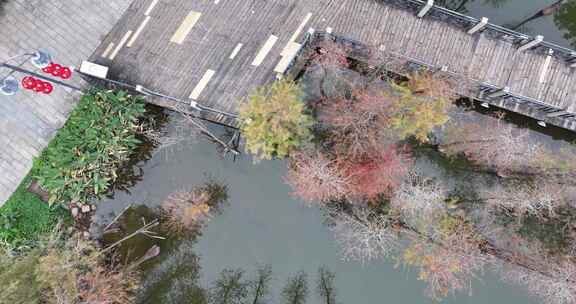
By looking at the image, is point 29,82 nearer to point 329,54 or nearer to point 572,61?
point 329,54

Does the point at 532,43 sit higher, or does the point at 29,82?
the point at 532,43

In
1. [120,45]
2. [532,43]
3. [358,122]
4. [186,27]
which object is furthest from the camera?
[120,45]

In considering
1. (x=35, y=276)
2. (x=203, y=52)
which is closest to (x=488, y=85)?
(x=203, y=52)

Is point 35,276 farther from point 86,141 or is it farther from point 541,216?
point 541,216

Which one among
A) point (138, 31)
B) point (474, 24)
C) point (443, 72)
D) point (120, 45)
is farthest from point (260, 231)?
point (474, 24)

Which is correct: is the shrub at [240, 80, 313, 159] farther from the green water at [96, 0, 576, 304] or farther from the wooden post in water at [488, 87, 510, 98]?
the wooden post in water at [488, 87, 510, 98]

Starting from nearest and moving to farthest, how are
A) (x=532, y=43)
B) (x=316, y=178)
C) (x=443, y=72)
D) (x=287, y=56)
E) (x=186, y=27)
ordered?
(x=532, y=43) < (x=443, y=72) < (x=316, y=178) < (x=287, y=56) < (x=186, y=27)
